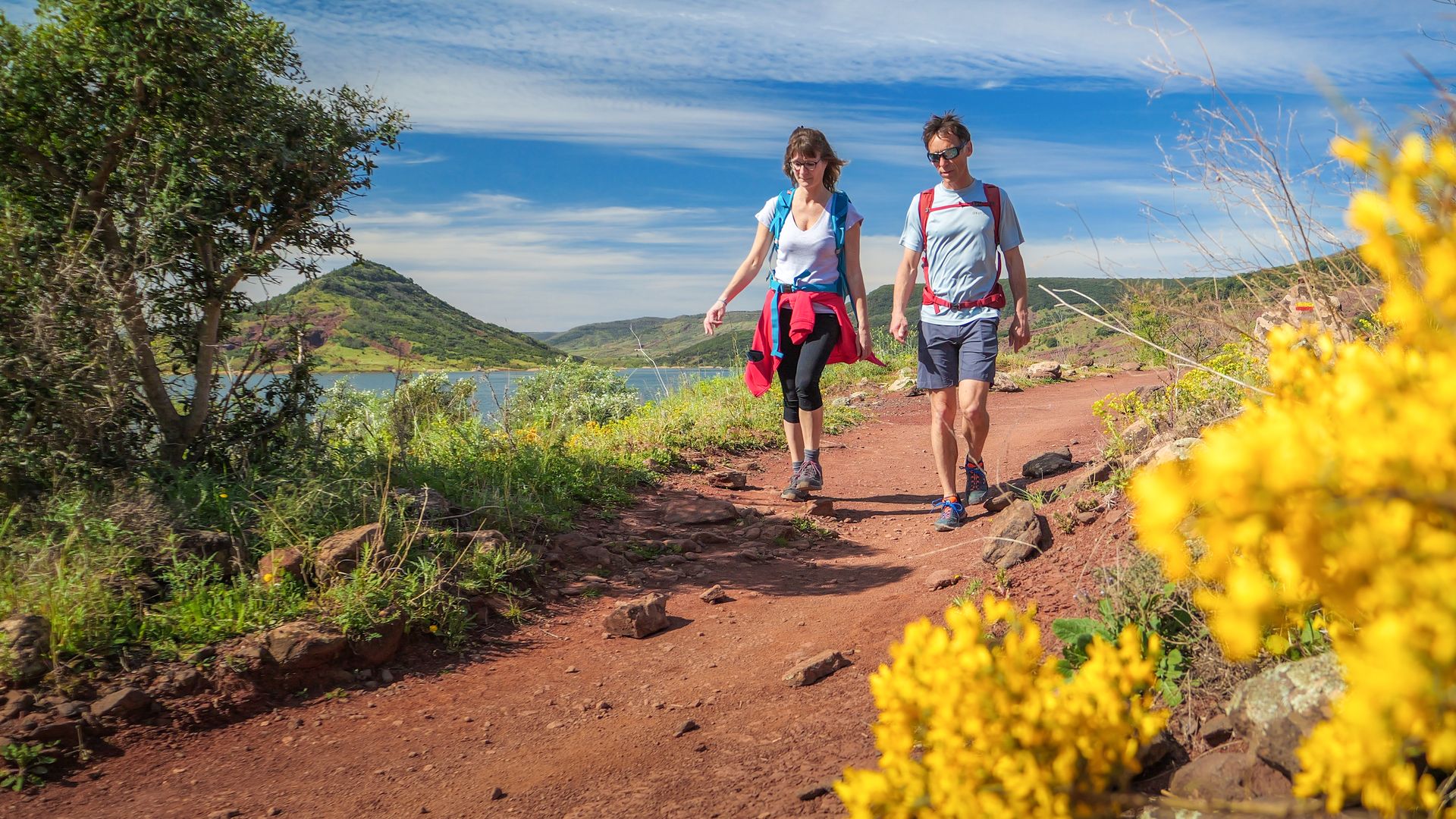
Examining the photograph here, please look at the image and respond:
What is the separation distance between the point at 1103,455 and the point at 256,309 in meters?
5.12

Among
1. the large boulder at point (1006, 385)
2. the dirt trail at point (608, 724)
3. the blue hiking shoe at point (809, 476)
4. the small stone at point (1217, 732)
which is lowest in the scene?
the dirt trail at point (608, 724)

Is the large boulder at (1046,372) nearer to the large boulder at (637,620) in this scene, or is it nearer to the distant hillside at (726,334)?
the distant hillside at (726,334)

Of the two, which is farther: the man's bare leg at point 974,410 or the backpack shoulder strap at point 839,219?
the backpack shoulder strap at point 839,219

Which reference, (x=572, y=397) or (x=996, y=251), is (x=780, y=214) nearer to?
(x=996, y=251)

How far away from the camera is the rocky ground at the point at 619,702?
284 cm

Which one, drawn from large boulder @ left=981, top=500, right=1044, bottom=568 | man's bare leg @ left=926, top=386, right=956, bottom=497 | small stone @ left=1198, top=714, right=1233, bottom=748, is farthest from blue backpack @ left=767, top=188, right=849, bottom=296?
small stone @ left=1198, top=714, right=1233, bottom=748

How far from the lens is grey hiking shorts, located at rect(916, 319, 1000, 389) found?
5.04 meters

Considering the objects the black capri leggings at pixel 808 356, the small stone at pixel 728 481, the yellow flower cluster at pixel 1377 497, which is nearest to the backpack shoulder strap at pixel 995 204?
the black capri leggings at pixel 808 356

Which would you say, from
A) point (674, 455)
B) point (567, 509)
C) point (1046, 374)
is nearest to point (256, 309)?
point (567, 509)

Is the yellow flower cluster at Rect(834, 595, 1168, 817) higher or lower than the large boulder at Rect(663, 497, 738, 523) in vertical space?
higher

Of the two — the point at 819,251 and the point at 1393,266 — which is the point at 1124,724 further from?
the point at 819,251

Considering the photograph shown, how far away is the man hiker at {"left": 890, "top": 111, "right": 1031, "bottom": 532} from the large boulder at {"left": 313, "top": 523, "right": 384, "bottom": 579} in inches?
122

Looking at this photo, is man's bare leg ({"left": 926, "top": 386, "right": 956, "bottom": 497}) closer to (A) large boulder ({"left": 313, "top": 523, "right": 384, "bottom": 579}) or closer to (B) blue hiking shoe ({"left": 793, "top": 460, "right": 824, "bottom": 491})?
(B) blue hiking shoe ({"left": 793, "top": 460, "right": 824, "bottom": 491})

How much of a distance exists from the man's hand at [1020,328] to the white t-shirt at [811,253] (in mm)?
1178
